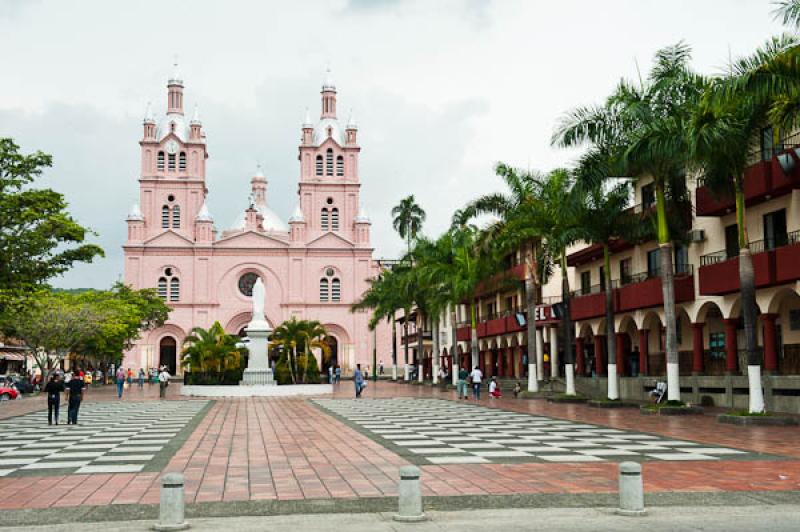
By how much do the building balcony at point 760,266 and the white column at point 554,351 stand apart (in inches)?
637

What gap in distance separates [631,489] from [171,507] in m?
4.55

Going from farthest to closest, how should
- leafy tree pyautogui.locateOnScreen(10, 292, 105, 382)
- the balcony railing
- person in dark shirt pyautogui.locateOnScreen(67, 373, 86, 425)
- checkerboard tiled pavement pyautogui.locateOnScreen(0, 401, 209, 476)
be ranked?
leafy tree pyautogui.locateOnScreen(10, 292, 105, 382) → the balcony railing → person in dark shirt pyautogui.locateOnScreen(67, 373, 86, 425) → checkerboard tiled pavement pyautogui.locateOnScreen(0, 401, 209, 476)

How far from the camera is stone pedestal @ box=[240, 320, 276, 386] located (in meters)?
42.6

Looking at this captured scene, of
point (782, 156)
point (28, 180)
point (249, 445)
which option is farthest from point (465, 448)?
point (28, 180)

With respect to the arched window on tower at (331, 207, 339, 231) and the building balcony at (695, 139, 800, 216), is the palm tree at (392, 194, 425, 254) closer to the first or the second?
the arched window on tower at (331, 207, 339, 231)

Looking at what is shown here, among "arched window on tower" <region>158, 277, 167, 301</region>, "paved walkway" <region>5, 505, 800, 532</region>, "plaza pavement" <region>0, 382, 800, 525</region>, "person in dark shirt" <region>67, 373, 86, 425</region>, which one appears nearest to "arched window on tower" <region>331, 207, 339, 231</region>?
"arched window on tower" <region>158, 277, 167, 301</region>

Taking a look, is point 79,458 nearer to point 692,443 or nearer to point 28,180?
point 692,443

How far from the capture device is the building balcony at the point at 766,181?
73.9 feet

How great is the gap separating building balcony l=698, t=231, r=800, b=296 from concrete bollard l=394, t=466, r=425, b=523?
17079mm

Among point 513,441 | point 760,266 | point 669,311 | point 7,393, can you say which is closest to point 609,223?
point 669,311

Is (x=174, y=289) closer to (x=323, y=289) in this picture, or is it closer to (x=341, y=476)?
(x=323, y=289)

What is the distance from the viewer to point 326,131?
83000mm

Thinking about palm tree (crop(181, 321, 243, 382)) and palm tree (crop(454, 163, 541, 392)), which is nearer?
palm tree (crop(454, 163, 541, 392))

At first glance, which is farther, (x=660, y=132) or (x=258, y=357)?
(x=258, y=357)
